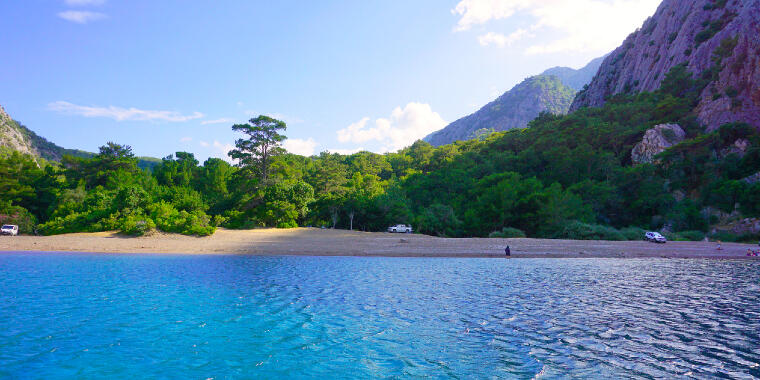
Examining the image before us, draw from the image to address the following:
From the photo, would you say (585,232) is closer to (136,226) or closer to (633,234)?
(633,234)

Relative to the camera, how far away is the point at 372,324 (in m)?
12.5

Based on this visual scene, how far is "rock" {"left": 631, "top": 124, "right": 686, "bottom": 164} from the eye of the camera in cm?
5919

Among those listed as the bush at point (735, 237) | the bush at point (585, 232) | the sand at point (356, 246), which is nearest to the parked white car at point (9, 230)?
the sand at point (356, 246)

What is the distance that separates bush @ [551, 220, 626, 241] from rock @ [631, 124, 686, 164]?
22893mm

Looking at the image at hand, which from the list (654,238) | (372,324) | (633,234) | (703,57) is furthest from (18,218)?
(703,57)

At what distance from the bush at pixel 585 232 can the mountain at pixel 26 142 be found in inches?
5190

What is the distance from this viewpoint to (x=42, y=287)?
17828mm

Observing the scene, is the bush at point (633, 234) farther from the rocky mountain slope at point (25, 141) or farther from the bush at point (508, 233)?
the rocky mountain slope at point (25, 141)

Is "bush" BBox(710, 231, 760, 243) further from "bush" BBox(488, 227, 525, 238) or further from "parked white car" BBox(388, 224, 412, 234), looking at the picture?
"parked white car" BBox(388, 224, 412, 234)

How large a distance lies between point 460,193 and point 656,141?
110 feet

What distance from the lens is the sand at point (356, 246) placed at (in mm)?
35156

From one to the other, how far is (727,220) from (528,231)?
2508 cm

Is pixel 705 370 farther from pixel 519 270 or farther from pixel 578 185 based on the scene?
pixel 578 185

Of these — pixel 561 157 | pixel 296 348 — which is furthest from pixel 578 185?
pixel 296 348
